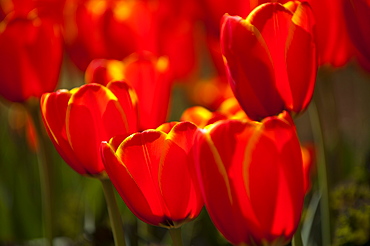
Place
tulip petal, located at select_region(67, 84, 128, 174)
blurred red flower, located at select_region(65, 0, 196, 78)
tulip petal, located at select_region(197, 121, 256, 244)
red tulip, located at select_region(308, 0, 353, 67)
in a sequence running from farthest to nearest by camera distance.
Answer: blurred red flower, located at select_region(65, 0, 196, 78) → red tulip, located at select_region(308, 0, 353, 67) → tulip petal, located at select_region(67, 84, 128, 174) → tulip petal, located at select_region(197, 121, 256, 244)

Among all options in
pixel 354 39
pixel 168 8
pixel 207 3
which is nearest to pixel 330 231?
pixel 354 39

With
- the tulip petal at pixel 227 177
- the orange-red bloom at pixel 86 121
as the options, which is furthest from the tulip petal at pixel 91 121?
the tulip petal at pixel 227 177

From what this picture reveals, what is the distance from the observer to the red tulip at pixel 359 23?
1.45ft

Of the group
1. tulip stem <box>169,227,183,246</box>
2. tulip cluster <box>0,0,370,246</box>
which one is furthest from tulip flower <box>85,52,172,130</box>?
tulip stem <box>169,227,183,246</box>

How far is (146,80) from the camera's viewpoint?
1.77ft

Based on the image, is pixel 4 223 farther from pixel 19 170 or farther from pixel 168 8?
pixel 168 8

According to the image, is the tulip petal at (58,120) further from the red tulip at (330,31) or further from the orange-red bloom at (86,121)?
Answer: the red tulip at (330,31)

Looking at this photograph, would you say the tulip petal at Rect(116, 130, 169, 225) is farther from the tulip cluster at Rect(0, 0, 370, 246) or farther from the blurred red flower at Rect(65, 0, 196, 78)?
the blurred red flower at Rect(65, 0, 196, 78)

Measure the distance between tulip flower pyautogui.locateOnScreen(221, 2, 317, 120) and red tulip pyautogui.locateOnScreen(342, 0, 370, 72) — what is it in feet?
0.19

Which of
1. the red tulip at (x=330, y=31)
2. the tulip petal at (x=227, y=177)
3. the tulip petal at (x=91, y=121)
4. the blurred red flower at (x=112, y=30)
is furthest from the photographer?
the blurred red flower at (x=112, y=30)

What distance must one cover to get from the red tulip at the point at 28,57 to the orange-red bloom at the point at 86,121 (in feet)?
0.57

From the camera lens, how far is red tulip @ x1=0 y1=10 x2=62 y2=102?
599 millimetres

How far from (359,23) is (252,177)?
0.17 m

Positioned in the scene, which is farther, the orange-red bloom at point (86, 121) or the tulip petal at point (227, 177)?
the orange-red bloom at point (86, 121)
